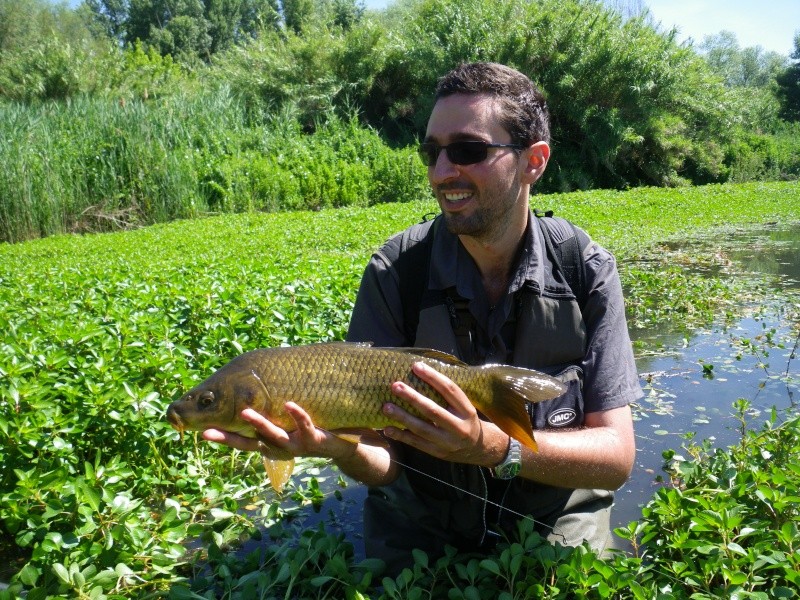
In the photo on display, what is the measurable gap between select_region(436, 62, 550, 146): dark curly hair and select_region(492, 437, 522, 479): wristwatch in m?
1.14

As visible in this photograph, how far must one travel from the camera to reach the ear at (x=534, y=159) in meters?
2.83

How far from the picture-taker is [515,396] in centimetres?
220

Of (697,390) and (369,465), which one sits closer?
(369,465)

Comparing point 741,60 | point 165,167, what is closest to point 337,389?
point 165,167

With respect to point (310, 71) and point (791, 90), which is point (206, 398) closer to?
point (310, 71)

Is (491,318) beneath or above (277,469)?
above

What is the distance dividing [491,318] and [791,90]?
53.7 m

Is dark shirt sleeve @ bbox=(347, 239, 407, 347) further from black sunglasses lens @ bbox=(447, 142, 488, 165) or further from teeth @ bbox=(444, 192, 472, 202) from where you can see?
black sunglasses lens @ bbox=(447, 142, 488, 165)

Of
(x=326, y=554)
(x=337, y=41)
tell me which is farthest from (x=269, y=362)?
(x=337, y=41)

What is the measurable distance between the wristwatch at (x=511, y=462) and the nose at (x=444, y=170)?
0.97 m

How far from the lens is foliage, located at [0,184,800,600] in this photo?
7.91ft

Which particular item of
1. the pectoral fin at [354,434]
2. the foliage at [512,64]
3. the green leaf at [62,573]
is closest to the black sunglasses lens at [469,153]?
the pectoral fin at [354,434]

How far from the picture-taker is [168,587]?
2.76 metres

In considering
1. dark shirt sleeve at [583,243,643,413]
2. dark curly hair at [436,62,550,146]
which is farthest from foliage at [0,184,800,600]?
dark curly hair at [436,62,550,146]
